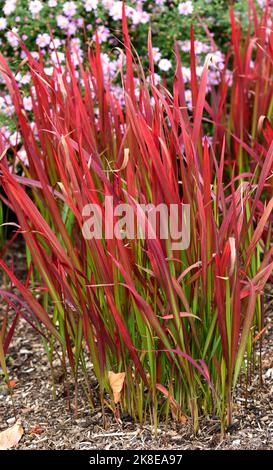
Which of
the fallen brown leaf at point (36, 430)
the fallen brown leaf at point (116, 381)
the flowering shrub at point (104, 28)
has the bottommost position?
the fallen brown leaf at point (36, 430)

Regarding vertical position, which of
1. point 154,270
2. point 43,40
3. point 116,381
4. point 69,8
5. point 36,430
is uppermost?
point 69,8

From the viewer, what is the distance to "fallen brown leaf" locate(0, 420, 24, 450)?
1.87m

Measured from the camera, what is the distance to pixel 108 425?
1878mm

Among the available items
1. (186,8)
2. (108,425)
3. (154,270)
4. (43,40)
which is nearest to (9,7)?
(43,40)

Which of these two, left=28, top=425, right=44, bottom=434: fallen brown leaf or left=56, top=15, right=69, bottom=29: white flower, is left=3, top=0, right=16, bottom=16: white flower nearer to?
left=56, top=15, right=69, bottom=29: white flower

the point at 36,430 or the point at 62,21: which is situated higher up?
the point at 62,21

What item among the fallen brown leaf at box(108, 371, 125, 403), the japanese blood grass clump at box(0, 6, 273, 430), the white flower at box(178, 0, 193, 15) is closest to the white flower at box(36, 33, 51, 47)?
the white flower at box(178, 0, 193, 15)

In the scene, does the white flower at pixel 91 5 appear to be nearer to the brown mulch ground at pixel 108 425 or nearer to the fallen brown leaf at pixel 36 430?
the brown mulch ground at pixel 108 425

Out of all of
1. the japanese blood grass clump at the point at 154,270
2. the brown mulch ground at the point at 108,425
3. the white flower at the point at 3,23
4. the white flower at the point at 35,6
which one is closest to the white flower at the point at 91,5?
the white flower at the point at 35,6

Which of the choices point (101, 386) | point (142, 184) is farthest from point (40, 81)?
point (101, 386)

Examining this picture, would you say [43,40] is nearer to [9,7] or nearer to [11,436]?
[9,7]

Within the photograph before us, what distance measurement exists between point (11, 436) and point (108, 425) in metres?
0.26

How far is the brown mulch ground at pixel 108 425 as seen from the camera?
71.1 inches

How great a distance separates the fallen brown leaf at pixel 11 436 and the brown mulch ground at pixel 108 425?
16 millimetres
